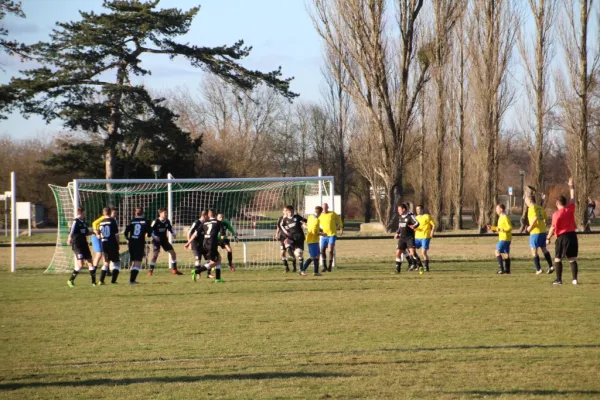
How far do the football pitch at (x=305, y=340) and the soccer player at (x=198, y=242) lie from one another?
116 centimetres

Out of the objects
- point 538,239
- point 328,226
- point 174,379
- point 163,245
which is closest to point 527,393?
point 174,379

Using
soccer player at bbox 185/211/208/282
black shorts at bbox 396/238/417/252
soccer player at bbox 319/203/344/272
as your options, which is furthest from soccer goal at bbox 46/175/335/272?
black shorts at bbox 396/238/417/252

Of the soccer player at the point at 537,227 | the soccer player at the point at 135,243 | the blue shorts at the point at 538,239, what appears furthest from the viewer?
the blue shorts at the point at 538,239

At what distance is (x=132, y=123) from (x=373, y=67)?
41.0 ft

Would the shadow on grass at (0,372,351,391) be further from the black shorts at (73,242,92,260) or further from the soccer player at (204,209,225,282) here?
the black shorts at (73,242,92,260)

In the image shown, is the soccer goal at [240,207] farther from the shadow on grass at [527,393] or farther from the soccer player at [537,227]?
the shadow on grass at [527,393]

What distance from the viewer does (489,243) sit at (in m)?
34.1

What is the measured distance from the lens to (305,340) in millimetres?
9492

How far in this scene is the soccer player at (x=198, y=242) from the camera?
18.8 m

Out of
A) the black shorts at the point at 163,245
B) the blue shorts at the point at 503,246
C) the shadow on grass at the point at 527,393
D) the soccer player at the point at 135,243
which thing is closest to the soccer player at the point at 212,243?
the soccer player at the point at 135,243

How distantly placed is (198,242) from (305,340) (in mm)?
10571

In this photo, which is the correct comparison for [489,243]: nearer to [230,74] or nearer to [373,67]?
[373,67]

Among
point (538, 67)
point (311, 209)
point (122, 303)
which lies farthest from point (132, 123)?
point (122, 303)

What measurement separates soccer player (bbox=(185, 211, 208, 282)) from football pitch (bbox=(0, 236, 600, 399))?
1.16 m
